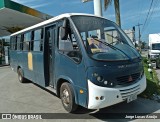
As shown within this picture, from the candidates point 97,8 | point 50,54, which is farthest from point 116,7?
point 50,54

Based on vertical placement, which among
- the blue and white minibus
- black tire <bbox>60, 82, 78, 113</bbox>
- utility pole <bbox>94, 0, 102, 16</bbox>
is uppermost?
utility pole <bbox>94, 0, 102, 16</bbox>

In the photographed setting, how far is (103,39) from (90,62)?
1060 mm

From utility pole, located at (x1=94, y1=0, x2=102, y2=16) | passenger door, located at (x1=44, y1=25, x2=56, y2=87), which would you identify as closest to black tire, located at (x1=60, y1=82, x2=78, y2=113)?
passenger door, located at (x1=44, y1=25, x2=56, y2=87)

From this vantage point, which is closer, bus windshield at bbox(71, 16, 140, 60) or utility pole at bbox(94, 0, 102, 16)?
bus windshield at bbox(71, 16, 140, 60)

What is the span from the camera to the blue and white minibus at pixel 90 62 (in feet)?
15.8

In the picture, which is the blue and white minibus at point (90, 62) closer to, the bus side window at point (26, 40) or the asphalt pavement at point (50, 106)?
the asphalt pavement at point (50, 106)

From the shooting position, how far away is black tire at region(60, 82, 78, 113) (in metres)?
5.45

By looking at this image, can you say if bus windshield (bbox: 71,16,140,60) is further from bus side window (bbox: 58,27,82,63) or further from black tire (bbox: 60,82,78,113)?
black tire (bbox: 60,82,78,113)

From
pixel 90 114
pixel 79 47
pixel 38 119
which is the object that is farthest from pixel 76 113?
pixel 79 47

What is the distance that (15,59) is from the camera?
11.4 metres

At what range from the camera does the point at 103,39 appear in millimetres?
5590

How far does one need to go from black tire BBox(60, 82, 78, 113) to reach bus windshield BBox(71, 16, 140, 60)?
1.19m

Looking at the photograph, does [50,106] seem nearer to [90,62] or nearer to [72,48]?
[72,48]

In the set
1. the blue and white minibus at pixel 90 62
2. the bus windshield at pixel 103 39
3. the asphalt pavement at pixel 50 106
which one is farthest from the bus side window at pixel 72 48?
the asphalt pavement at pixel 50 106
